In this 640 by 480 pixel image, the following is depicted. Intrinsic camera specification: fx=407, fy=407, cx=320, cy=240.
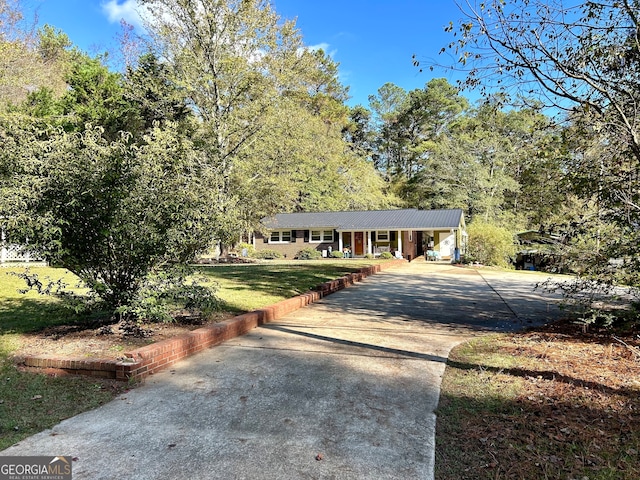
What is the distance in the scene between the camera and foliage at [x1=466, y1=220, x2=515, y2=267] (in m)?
24.7

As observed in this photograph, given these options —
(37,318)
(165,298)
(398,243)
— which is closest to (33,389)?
(165,298)

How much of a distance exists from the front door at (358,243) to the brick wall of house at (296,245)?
1506mm

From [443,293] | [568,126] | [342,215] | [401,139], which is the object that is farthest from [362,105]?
[568,126]

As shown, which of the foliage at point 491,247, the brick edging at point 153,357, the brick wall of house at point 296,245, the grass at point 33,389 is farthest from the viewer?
Answer: the brick wall of house at point 296,245

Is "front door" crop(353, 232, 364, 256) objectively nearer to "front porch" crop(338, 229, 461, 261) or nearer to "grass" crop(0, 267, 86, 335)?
"front porch" crop(338, 229, 461, 261)

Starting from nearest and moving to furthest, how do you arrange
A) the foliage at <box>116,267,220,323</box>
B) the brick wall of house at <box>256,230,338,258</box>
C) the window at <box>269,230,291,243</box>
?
the foliage at <box>116,267,220,323</box> < the brick wall of house at <box>256,230,338,258</box> < the window at <box>269,230,291,243</box>

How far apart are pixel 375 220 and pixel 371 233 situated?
106cm

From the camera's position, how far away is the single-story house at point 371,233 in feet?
94.7

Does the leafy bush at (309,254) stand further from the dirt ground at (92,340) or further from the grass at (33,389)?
the dirt ground at (92,340)

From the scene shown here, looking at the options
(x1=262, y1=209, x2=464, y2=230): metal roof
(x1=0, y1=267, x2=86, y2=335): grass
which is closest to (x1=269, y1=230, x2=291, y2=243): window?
(x1=262, y1=209, x2=464, y2=230): metal roof

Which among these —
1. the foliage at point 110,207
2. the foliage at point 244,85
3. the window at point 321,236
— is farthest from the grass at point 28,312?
the window at point 321,236

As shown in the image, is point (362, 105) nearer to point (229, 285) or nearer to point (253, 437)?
point (229, 285)

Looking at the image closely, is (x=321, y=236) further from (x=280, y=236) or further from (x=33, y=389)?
(x=33, y=389)

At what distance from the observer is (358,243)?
31.8 meters
